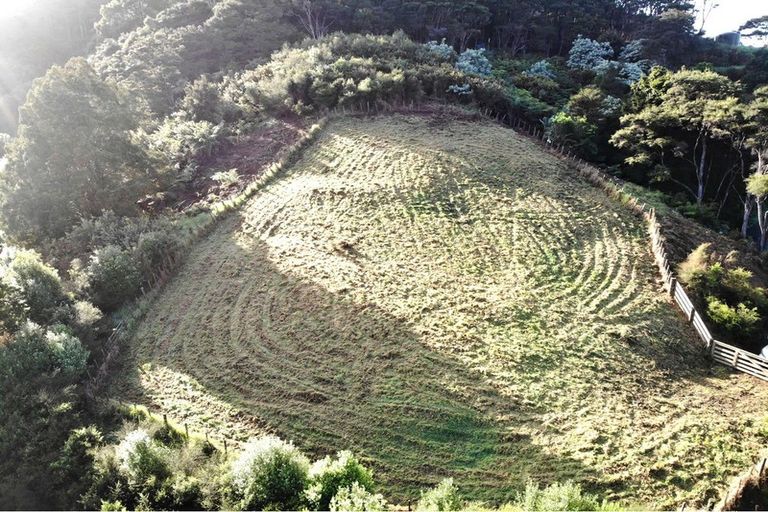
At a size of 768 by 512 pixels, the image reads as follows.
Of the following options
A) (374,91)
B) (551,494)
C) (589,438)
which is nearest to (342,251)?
(589,438)

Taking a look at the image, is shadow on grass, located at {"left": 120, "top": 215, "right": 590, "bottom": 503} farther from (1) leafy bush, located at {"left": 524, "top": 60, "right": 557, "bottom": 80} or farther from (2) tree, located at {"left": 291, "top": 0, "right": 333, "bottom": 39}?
(2) tree, located at {"left": 291, "top": 0, "right": 333, "bottom": 39}

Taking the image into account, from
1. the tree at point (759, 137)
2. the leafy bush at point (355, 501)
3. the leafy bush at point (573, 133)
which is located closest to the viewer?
the leafy bush at point (355, 501)

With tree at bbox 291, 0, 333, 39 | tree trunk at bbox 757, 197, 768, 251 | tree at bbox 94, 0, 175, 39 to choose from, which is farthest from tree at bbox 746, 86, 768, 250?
tree at bbox 94, 0, 175, 39

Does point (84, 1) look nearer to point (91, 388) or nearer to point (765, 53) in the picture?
point (91, 388)

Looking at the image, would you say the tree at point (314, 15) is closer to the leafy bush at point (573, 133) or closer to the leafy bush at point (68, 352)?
the leafy bush at point (573, 133)

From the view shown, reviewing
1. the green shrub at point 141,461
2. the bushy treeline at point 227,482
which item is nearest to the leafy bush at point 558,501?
the bushy treeline at point 227,482

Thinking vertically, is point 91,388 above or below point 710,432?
below

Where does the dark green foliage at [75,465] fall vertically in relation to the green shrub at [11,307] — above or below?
below
